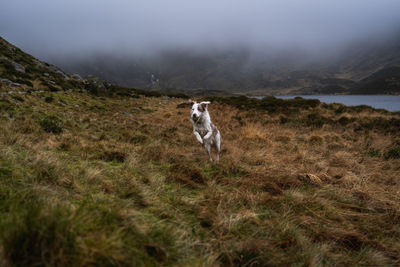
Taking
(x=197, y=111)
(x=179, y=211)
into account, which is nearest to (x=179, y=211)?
(x=179, y=211)

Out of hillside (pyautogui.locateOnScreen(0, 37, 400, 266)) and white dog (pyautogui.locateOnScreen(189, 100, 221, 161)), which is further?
white dog (pyautogui.locateOnScreen(189, 100, 221, 161))

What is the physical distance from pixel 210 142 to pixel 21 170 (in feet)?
14.4

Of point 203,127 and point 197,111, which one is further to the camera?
point 203,127

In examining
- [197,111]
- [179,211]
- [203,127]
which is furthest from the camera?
[203,127]

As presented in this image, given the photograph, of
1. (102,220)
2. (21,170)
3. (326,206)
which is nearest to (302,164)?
(326,206)

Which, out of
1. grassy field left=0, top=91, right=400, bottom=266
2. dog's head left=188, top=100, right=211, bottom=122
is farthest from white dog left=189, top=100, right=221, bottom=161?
grassy field left=0, top=91, right=400, bottom=266

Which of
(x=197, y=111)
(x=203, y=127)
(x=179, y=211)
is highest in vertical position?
(x=197, y=111)

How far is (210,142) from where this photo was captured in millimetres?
6094

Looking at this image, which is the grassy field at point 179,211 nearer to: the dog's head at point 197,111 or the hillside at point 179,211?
the hillside at point 179,211

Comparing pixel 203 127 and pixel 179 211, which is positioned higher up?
pixel 203 127

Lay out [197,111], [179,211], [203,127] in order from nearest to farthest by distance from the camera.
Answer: [179,211] < [197,111] < [203,127]

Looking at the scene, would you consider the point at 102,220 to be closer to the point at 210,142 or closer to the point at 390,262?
the point at 390,262

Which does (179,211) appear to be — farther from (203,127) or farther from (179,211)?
(203,127)

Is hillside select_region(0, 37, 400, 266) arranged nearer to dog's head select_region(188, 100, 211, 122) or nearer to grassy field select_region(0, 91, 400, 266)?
grassy field select_region(0, 91, 400, 266)
